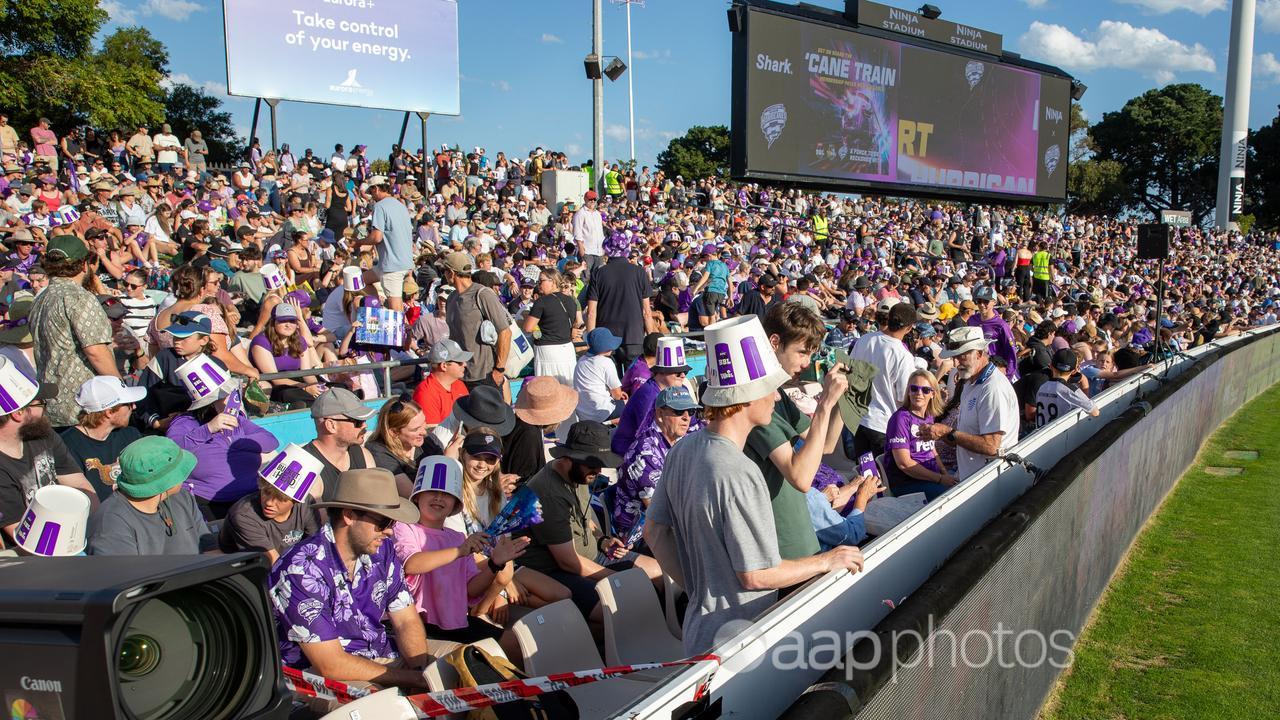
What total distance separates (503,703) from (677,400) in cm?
255

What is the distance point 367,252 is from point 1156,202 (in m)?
85.9

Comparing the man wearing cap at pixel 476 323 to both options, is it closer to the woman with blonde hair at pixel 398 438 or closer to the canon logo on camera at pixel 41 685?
the woman with blonde hair at pixel 398 438

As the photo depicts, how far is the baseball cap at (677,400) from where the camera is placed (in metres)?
5.34

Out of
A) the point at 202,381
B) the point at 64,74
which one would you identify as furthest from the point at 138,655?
the point at 64,74

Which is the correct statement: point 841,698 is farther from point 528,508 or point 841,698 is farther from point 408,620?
point 528,508

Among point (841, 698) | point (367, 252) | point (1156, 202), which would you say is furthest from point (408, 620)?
point (1156, 202)

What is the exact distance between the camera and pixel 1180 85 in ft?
266

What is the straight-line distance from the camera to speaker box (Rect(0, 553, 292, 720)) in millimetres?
1696

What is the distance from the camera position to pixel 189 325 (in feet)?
19.8

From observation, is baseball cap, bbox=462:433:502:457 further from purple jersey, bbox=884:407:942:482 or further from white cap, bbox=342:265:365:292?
white cap, bbox=342:265:365:292

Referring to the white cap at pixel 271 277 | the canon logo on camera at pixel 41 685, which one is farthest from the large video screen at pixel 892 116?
the canon logo on camera at pixel 41 685

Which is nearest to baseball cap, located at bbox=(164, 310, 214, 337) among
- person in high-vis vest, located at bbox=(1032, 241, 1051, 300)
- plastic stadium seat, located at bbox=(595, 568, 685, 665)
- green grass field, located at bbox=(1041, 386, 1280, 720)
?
plastic stadium seat, located at bbox=(595, 568, 685, 665)

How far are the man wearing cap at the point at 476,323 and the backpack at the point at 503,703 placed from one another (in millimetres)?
5052

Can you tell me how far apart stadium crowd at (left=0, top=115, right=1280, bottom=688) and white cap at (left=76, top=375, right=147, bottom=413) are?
0.06 feet
